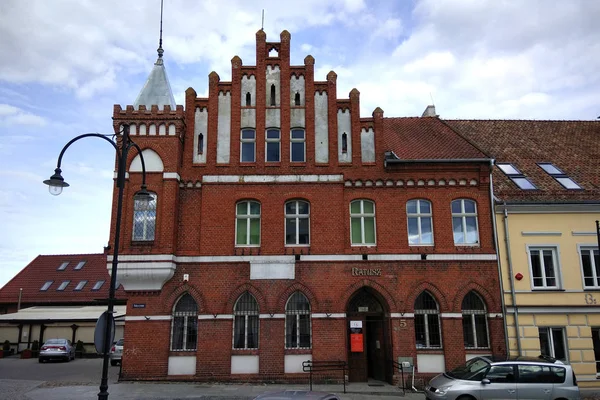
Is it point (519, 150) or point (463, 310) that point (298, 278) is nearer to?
point (463, 310)

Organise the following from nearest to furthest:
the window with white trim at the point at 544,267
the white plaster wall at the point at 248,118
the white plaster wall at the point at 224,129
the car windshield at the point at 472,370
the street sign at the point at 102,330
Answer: the street sign at the point at 102,330 → the car windshield at the point at 472,370 → the window with white trim at the point at 544,267 → the white plaster wall at the point at 224,129 → the white plaster wall at the point at 248,118

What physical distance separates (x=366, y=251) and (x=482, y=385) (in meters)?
6.66

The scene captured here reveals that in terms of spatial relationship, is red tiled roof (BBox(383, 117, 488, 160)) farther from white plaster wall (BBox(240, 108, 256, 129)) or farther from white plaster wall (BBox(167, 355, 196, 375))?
white plaster wall (BBox(167, 355, 196, 375))

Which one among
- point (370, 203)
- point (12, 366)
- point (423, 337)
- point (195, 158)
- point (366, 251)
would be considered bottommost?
point (12, 366)

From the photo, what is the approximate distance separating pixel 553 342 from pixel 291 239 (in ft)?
35.7

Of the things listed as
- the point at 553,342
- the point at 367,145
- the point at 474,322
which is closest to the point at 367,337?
the point at 474,322

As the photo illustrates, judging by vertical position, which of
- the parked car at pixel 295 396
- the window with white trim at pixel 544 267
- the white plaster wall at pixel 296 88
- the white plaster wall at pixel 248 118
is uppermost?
the white plaster wall at pixel 296 88

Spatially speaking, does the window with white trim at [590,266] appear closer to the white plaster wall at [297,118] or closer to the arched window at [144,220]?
the white plaster wall at [297,118]

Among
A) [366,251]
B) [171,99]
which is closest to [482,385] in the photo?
[366,251]

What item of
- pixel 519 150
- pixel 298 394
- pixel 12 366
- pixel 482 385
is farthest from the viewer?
pixel 12 366

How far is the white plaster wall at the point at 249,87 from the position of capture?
2047 centimetres

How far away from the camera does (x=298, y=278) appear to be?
61.9 feet

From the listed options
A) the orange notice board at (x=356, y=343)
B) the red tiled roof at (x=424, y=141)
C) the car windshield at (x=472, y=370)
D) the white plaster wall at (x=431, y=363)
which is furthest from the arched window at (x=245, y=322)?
the red tiled roof at (x=424, y=141)

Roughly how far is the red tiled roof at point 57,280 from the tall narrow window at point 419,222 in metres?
26.8
